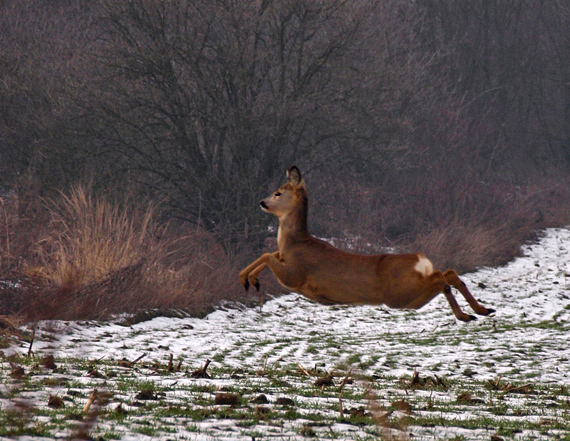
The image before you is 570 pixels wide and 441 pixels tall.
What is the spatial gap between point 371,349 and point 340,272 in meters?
8.00

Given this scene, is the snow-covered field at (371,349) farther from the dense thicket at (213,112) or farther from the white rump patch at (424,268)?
the dense thicket at (213,112)

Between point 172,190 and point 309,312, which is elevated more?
point 172,190

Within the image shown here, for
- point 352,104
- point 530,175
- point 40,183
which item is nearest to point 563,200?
point 530,175

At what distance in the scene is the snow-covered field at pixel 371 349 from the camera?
5801mm

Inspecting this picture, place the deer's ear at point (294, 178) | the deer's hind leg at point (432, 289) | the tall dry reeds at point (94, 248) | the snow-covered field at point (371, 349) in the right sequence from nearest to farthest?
the deer's hind leg at point (432, 289)
the deer's ear at point (294, 178)
the snow-covered field at point (371, 349)
the tall dry reeds at point (94, 248)

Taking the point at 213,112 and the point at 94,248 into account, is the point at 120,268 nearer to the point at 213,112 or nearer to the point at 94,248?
the point at 94,248

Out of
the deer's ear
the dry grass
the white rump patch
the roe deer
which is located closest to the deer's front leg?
the roe deer

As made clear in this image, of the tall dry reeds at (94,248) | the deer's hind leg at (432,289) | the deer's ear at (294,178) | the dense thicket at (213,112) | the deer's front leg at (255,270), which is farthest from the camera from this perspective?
the dense thicket at (213,112)

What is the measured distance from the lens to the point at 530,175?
128 ft

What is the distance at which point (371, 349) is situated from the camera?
11367 mm

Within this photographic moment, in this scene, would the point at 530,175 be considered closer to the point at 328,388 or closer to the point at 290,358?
the point at 290,358

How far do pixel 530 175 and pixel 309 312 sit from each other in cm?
2720

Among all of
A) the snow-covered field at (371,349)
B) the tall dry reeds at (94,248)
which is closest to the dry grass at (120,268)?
the tall dry reeds at (94,248)

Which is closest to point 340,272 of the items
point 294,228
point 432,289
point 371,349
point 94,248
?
point 294,228
